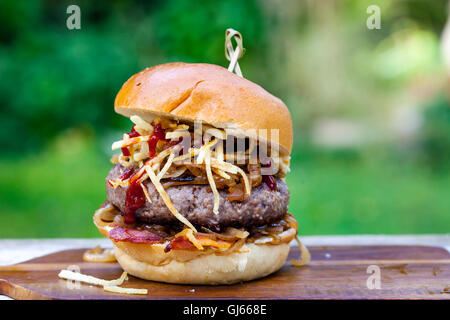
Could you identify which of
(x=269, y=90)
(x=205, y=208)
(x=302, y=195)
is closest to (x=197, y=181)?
(x=205, y=208)

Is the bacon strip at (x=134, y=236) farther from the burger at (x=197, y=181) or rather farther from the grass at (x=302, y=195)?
the grass at (x=302, y=195)

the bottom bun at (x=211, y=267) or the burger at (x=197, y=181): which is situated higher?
the burger at (x=197, y=181)

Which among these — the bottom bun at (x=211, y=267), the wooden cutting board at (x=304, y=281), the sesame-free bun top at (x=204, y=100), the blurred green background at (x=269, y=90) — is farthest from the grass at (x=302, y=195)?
the sesame-free bun top at (x=204, y=100)

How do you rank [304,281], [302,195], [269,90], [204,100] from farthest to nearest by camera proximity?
[269,90] → [302,195] → [304,281] → [204,100]

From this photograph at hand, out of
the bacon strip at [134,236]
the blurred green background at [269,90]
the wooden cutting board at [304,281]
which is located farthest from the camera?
the blurred green background at [269,90]

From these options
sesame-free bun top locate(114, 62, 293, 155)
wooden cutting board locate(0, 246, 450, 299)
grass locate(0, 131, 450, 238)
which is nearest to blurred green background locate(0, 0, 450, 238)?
grass locate(0, 131, 450, 238)

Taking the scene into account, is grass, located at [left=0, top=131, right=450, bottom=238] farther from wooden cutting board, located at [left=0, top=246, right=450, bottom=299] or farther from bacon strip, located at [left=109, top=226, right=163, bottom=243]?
bacon strip, located at [left=109, top=226, right=163, bottom=243]

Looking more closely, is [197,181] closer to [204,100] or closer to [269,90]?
[204,100]
